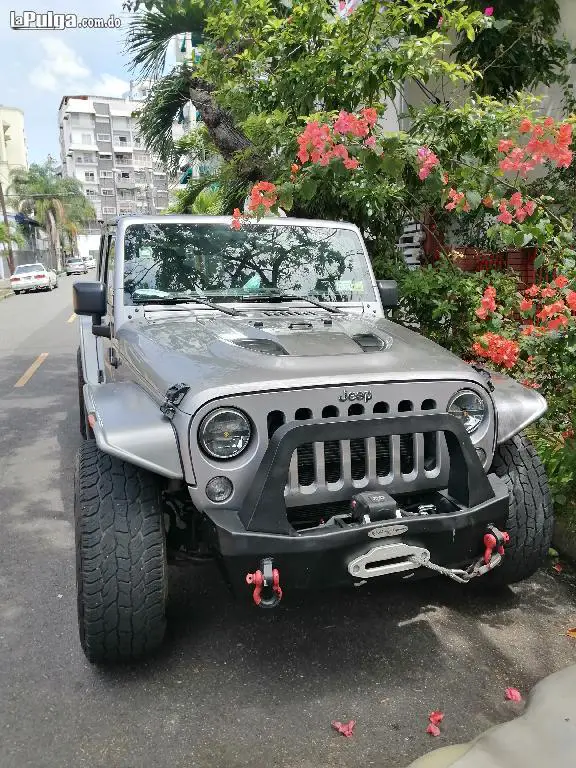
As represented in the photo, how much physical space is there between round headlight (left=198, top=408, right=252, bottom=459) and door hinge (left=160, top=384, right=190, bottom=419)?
0.15m

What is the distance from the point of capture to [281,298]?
12.5 feet

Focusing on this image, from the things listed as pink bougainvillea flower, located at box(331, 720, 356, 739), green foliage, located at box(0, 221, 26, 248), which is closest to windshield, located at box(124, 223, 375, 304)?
pink bougainvillea flower, located at box(331, 720, 356, 739)

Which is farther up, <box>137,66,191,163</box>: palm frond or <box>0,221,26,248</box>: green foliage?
<box>137,66,191,163</box>: palm frond

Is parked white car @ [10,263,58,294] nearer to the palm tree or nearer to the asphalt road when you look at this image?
the asphalt road

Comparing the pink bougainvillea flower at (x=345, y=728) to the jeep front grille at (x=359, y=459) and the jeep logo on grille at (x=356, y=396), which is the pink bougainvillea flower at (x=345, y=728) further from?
the jeep logo on grille at (x=356, y=396)

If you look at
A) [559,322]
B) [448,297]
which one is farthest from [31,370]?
[559,322]

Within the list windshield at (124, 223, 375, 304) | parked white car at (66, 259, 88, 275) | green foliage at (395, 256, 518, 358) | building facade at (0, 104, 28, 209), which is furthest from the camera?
building facade at (0, 104, 28, 209)

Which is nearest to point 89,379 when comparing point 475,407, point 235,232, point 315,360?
point 235,232

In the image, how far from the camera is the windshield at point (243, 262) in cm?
371

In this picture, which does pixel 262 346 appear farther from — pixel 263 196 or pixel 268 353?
pixel 263 196

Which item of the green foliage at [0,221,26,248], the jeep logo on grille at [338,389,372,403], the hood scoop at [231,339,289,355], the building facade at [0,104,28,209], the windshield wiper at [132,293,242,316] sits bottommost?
the green foliage at [0,221,26,248]

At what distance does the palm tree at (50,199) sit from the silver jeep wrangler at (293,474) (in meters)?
66.1

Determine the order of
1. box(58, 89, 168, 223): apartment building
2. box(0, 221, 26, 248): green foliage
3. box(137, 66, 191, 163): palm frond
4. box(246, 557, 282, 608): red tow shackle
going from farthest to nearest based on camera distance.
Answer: box(58, 89, 168, 223): apartment building < box(0, 221, 26, 248): green foliage < box(137, 66, 191, 163): palm frond < box(246, 557, 282, 608): red tow shackle

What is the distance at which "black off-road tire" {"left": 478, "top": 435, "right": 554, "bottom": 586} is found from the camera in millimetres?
3004
